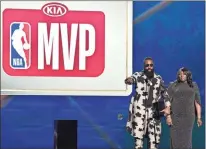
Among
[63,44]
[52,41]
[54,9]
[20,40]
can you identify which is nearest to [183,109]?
[63,44]

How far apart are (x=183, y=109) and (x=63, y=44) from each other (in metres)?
2.11

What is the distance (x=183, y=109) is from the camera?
6480mm

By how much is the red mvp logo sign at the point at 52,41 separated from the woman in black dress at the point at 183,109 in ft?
4.45

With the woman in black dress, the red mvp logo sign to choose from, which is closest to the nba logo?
the red mvp logo sign

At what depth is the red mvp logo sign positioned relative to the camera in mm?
7129

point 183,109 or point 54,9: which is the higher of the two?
point 54,9

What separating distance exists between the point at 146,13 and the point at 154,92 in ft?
4.94

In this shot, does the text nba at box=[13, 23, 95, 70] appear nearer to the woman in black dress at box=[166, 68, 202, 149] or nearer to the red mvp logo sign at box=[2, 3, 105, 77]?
the red mvp logo sign at box=[2, 3, 105, 77]

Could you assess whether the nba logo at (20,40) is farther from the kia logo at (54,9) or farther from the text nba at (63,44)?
the kia logo at (54,9)

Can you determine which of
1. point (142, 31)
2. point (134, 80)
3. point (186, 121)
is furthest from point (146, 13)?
point (186, 121)

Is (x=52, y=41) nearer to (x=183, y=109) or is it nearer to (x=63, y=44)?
(x=63, y=44)

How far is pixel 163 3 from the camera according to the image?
23.9 feet

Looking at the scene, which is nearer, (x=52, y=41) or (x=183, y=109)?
(x=183, y=109)

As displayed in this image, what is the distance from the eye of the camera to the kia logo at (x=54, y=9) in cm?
715
